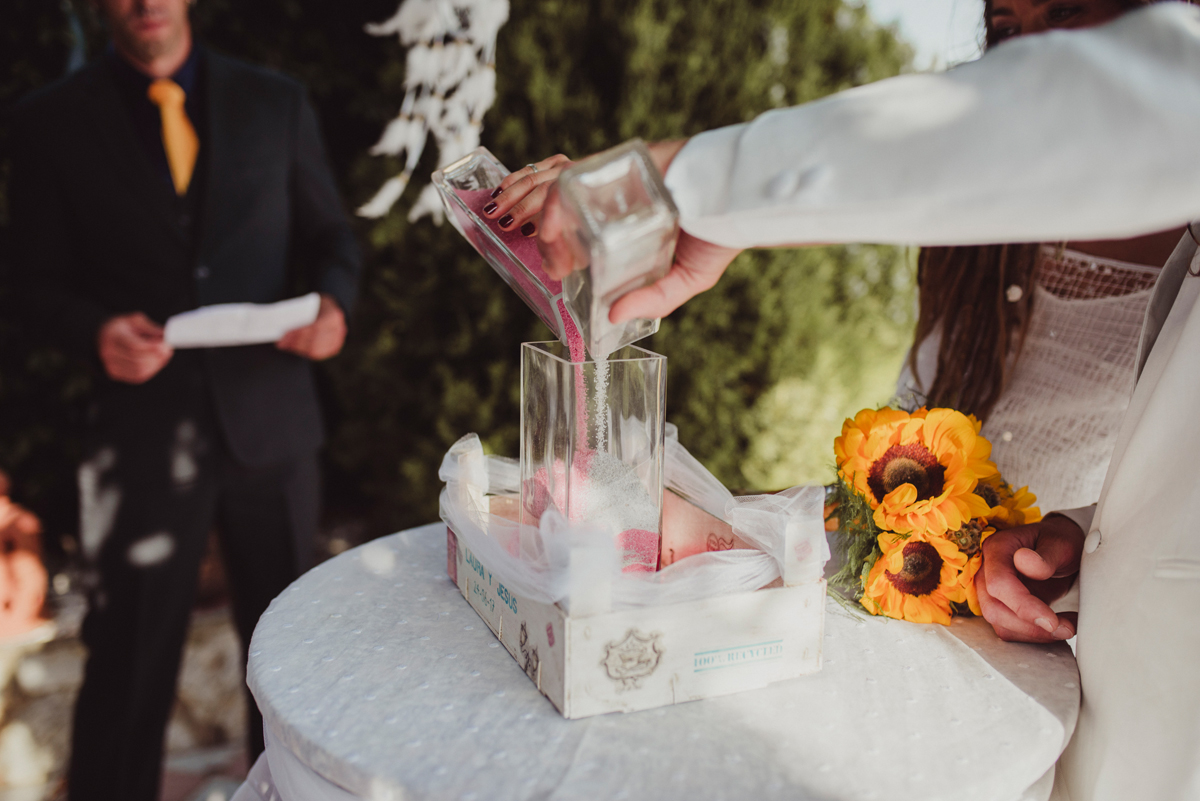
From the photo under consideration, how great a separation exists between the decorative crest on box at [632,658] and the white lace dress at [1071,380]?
88 cm

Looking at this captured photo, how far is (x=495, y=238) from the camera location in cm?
96

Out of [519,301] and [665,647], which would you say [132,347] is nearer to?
[519,301]

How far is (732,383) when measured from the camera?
3.22 metres

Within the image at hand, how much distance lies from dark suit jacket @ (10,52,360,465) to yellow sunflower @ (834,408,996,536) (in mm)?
1663

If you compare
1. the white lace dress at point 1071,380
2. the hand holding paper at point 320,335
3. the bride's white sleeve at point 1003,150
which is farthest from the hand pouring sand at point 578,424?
the hand holding paper at point 320,335

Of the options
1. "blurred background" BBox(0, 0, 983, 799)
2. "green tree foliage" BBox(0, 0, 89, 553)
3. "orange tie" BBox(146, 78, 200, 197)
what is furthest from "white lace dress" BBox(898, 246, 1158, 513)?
"green tree foliage" BBox(0, 0, 89, 553)

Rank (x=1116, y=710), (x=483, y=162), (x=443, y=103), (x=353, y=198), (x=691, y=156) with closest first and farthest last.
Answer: (x=691, y=156) → (x=1116, y=710) → (x=483, y=162) → (x=443, y=103) → (x=353, y=198)

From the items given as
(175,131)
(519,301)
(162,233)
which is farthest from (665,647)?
(519,301)

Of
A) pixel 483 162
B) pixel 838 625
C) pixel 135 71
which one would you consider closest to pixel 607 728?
pixel 838 625

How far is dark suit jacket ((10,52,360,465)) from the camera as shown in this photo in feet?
6.56

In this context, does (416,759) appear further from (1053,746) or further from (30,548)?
(30,548)

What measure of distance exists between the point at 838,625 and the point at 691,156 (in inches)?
27.4

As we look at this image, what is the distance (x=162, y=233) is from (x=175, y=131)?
0.30 metres

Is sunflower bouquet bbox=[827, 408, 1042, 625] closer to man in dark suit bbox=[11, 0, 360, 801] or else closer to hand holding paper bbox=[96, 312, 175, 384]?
man in dark suit bbox=[11, 0, 360, 801]
